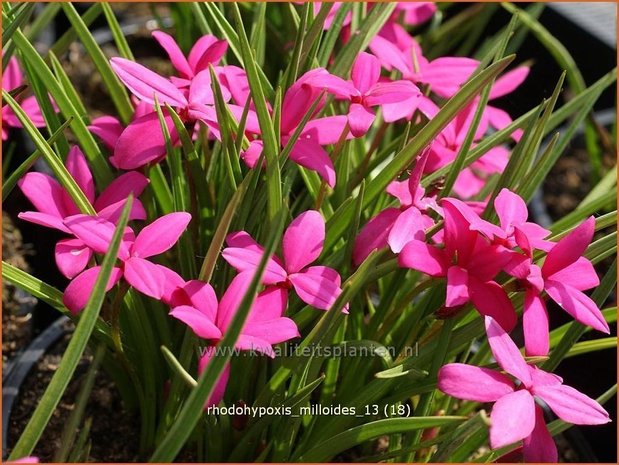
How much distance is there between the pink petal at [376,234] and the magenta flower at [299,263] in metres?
0.05

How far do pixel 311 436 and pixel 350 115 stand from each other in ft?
0.92

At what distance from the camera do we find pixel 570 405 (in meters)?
0.50

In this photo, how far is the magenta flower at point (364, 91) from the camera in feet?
1.91

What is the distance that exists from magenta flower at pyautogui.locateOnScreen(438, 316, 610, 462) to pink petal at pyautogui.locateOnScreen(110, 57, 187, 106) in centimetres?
26

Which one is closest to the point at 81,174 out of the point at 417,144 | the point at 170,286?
the point at 170,286

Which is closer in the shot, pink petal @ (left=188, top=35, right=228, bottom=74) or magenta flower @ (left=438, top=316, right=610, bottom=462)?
magenta flower @ (left=438, top=316, right=610, bottom=462)

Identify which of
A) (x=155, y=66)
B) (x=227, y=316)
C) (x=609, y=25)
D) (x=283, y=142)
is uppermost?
(x=609, y=25)

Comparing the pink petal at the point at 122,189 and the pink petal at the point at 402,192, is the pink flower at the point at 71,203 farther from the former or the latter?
the pink petal at the point at 402,192

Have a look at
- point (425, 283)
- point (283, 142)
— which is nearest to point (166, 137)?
point (283, 142)

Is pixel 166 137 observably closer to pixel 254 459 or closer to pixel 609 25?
pixel 254 459

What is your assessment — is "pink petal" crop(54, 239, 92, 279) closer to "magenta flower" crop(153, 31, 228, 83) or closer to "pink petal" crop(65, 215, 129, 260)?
"pink petal" crop(65, 215, 129, 260)

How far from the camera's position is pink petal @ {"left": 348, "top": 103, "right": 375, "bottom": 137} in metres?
0.58

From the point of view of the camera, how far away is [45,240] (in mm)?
1084

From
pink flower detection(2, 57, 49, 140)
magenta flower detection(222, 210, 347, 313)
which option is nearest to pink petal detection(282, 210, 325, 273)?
magenta flower detection(222, 210, 347, 313)
